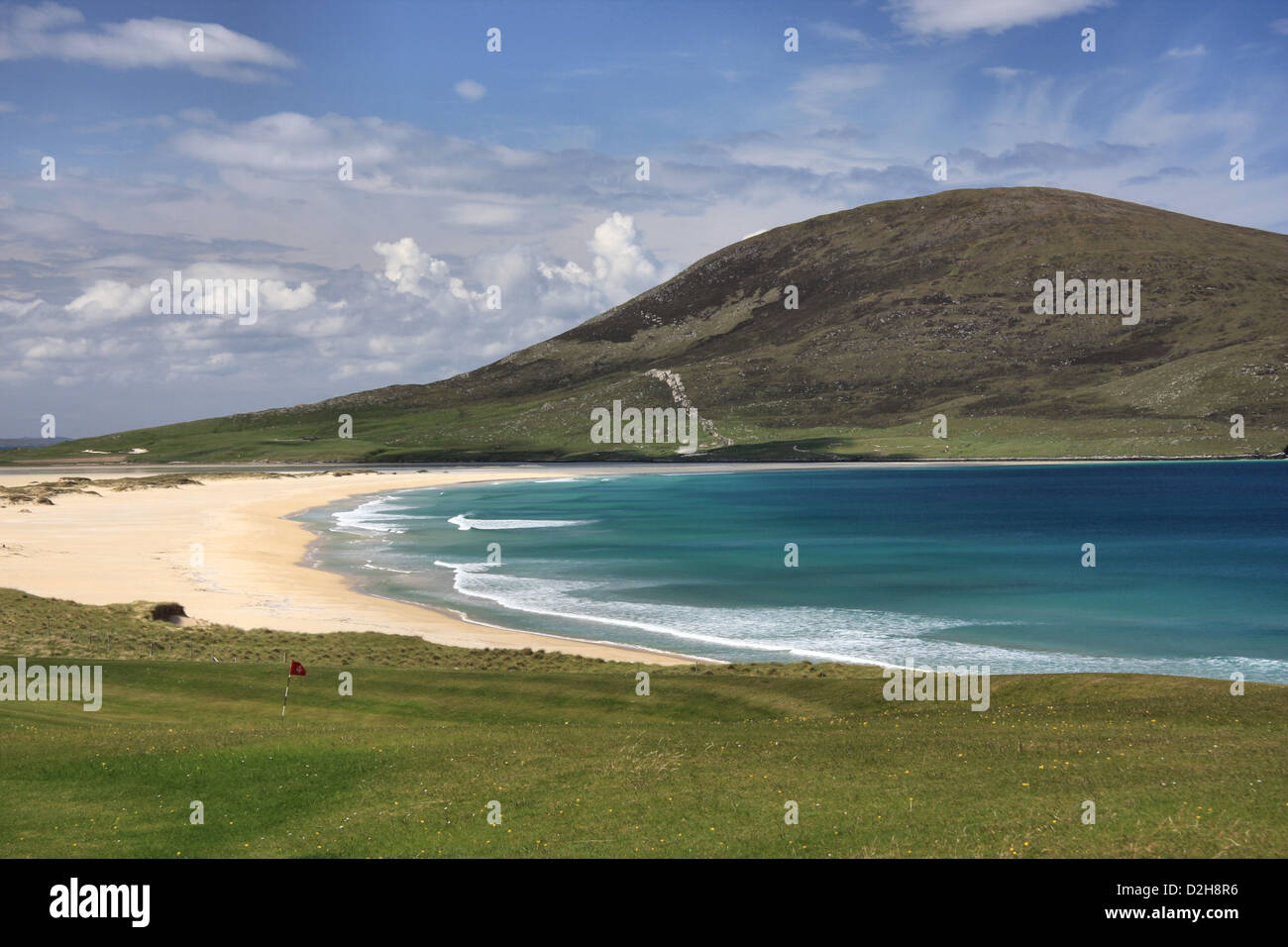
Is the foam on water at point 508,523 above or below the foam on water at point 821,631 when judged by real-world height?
above

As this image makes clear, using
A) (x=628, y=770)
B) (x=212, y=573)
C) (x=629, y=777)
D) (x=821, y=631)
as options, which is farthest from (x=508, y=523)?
(x=629, y=777)

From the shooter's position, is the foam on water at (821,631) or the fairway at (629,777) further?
the foam on water at (821,631)

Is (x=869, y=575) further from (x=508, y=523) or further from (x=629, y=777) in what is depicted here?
(x=629, y=777)

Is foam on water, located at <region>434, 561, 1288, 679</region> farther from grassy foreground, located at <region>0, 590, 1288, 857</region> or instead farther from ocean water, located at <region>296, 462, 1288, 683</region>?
grassy foreground, located at <region>0, 590, 1288, 857</region>

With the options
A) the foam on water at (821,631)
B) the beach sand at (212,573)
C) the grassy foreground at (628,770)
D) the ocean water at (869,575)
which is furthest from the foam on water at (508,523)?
the grassy foreground at (628,770)

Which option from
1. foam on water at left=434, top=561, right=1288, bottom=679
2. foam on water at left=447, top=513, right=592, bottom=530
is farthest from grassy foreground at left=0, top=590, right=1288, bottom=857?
foam on water at left=447, top=513, right=592, bottom=530

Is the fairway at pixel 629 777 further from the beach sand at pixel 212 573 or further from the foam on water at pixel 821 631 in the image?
the beach sand at pixel 212 573
